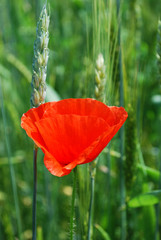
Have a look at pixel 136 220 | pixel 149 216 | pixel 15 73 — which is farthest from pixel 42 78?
pixel 15 73

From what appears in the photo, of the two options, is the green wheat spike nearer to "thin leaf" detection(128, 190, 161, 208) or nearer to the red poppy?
the red poppy

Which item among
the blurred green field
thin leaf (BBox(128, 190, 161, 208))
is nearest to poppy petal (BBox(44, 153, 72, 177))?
the blurred green field

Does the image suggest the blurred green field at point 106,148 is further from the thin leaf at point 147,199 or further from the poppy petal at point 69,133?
the poppy petal at point 69,133

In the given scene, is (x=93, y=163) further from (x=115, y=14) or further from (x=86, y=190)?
(x=115, y=14)

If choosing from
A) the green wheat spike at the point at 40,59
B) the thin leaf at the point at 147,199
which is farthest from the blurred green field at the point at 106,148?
the green wheat spike at the point at 40,59

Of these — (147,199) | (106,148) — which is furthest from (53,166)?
(106,148)

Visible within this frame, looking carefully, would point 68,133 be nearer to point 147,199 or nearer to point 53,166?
point 53,166
